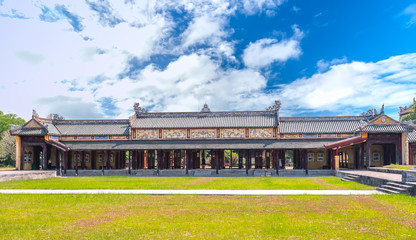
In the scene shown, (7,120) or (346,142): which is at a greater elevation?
(7,120)

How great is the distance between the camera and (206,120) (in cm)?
4009

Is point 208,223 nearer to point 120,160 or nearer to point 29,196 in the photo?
point 29,196

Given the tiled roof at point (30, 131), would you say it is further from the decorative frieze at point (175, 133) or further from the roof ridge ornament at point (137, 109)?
the decorative frieze at point (175, 133)

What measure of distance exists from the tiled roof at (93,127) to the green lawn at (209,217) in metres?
24.4

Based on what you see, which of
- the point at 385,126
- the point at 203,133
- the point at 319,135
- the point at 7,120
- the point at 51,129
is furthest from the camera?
the point at 7,120

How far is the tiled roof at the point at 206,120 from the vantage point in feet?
128

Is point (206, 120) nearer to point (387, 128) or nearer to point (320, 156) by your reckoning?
point (320, 156)

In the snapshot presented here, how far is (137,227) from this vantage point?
10.2 m

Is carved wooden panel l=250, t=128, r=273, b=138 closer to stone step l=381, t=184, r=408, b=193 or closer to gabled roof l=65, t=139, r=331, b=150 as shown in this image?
gabled roof l=65, t=139, r=331, b=150

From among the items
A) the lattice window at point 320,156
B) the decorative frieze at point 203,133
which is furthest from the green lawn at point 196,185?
the lattice window at point 320,156

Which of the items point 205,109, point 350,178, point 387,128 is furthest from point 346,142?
point 205,109

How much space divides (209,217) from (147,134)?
2887 cm

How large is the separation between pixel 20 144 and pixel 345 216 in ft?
125

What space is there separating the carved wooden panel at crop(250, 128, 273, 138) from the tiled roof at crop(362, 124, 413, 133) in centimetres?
986
